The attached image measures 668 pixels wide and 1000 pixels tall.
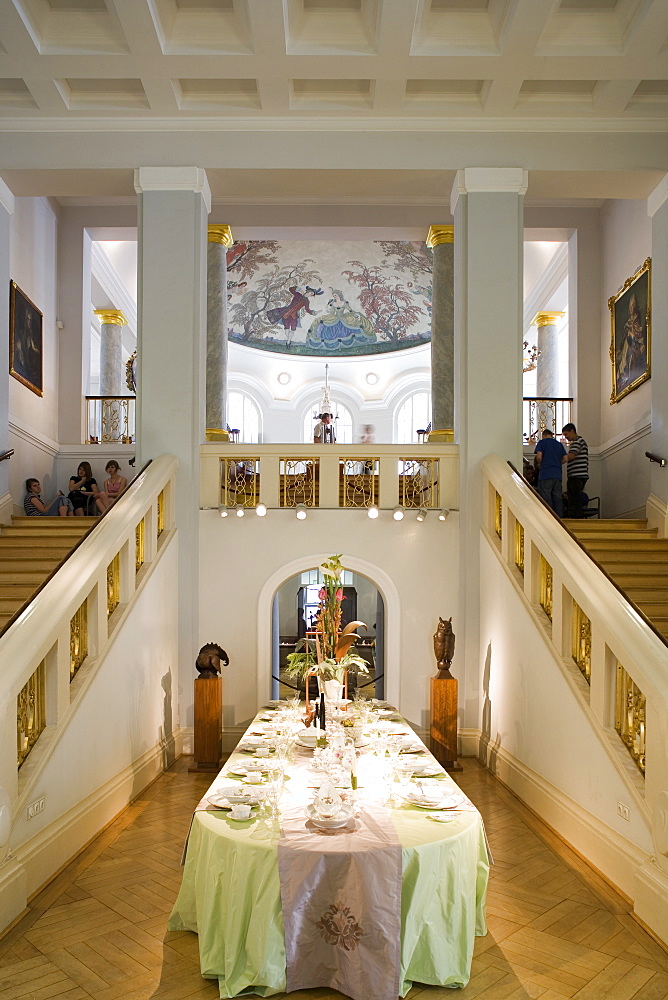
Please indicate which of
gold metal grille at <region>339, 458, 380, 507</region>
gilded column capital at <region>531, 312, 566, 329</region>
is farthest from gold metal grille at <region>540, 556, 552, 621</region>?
gilded column capital at <region>531, 312, 566, 329</region>

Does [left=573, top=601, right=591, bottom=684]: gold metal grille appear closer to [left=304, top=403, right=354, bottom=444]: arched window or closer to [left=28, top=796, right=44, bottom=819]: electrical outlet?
[left=28, top=796, right=44, bottom=819]: electrical outlet

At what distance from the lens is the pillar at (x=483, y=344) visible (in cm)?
984

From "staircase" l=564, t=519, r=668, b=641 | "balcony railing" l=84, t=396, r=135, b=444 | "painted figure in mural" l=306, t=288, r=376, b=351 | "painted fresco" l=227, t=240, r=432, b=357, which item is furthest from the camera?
"painted figure in mural" l=306, t=288, r=376, b=351

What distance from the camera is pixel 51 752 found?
5492mm

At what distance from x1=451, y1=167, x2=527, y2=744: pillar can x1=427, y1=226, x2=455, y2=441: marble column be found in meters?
1.69

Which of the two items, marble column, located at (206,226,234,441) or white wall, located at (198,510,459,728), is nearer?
white wall, located at (198,510,459,728)

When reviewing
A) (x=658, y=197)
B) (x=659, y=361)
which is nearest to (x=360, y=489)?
(x=659, y=361)

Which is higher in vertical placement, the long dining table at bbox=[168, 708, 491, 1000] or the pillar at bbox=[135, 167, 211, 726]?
the pillar at bbox=[135, 167, 211, 726]

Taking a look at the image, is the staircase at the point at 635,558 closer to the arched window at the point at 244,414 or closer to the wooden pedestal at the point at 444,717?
the wooden pedestal at the point at 444,717

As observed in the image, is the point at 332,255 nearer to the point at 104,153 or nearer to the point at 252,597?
the point at 104,153

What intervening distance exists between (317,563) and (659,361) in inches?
183

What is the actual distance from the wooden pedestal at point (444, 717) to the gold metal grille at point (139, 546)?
3.15 metres

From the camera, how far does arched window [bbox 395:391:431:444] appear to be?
2539cm

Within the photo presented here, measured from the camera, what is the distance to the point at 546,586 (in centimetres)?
745
